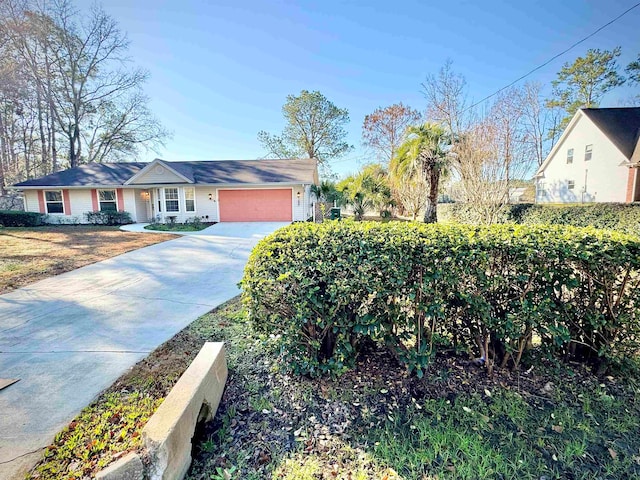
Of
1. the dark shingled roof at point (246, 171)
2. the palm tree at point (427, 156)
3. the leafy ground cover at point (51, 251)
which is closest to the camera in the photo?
the leafy ground cover at point (51, 251)

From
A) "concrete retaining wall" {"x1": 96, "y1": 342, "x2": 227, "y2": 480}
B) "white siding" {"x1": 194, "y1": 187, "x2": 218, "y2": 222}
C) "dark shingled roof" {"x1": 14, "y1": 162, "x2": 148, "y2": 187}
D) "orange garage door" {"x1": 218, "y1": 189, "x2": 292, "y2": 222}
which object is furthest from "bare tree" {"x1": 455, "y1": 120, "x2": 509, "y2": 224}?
"dark shingled roof" {"x1": 14, "y1": 162, "x2": 148, "y2": 187}

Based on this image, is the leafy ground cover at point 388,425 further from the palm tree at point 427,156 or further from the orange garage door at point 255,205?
the orange garage door at point 255,205

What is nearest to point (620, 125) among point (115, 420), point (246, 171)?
point (246, 171)

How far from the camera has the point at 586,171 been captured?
64.2 ft

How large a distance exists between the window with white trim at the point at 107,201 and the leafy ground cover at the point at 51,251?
197 inches

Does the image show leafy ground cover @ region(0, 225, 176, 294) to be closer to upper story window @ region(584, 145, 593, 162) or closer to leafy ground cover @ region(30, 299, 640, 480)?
leafy ground cover @ region(30, 299, 640, 480)

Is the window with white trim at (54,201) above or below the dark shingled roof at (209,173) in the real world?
below

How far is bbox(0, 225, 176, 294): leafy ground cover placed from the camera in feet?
22.2

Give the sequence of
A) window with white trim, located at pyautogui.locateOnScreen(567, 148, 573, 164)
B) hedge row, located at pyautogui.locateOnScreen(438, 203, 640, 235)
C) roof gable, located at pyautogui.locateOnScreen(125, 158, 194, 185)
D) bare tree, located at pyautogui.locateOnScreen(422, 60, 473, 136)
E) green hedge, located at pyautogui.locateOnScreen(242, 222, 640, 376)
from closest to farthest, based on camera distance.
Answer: green hedge, located at pyautogui.locateOnScreen(242, 222, 640, 376), hedge row, located at pyautogui.locateOnScreen(438, 203, 640, 235), bare tree, located at pyautogui.locateOnScreen(422, 60, 473, 136), roof gable, located at pyautogui.locateOnScreen(125, 158, 194, 185), window with white trim, located at pyautogui.locateOnScreen(567, 148, 573, 164)

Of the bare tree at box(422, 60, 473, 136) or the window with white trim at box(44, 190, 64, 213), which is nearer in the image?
the bare tree at box(422, 60, 473, 136)

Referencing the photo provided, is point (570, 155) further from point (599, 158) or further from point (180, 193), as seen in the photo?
point (180, 193)

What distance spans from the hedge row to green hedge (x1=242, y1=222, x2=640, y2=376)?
883cm

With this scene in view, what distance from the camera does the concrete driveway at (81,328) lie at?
2354 millimetres

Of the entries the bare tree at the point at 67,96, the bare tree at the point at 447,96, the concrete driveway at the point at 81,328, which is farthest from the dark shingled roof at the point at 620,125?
the bare tree at the point at 67,96
